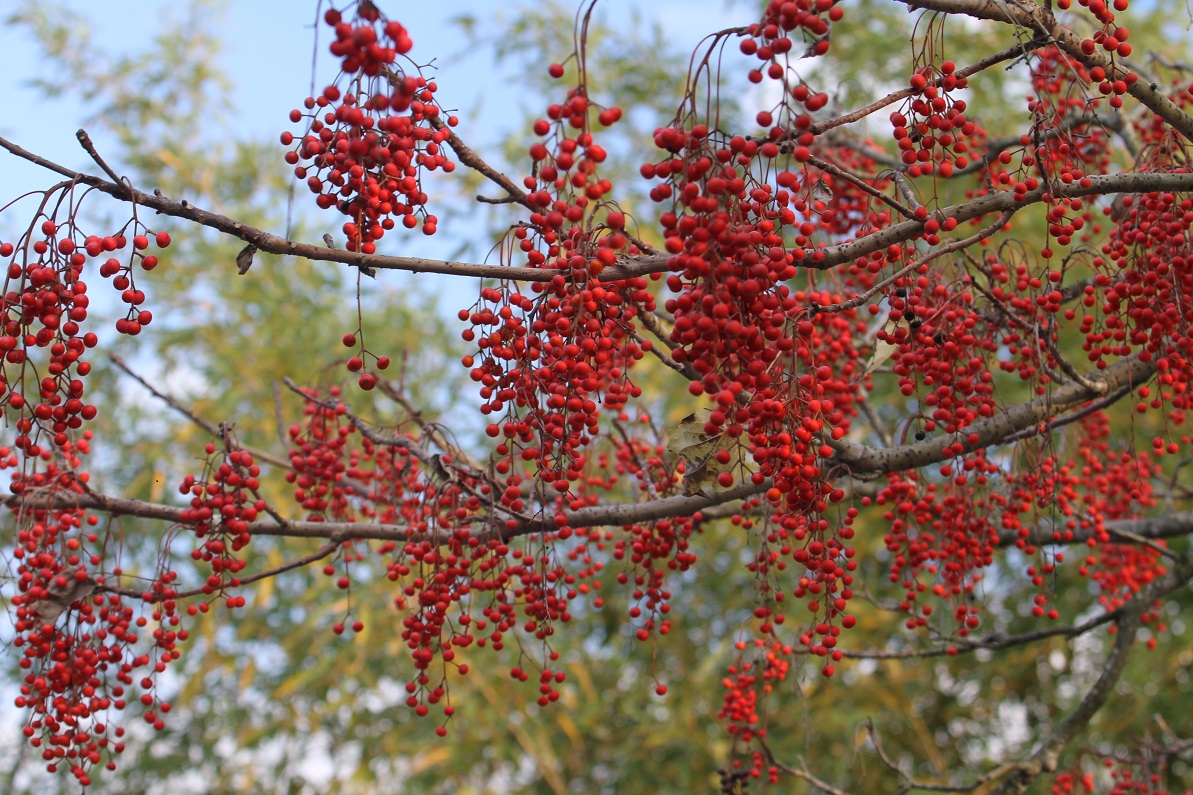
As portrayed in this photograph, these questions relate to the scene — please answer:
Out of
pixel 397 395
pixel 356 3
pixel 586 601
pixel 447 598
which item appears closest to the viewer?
pixel 356 3

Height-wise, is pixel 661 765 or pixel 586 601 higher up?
pixel 586 601

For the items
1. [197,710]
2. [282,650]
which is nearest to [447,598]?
[282,650]

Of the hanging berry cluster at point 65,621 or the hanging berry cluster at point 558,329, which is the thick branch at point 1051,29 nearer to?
the hanging berry cluster at point 558,329

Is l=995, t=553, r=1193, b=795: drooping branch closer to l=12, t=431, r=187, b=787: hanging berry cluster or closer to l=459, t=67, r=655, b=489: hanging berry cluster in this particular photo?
l=459, t=67, r=655, b=489: hanging berry cluster

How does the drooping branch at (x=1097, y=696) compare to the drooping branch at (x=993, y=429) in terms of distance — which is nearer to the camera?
the drooping branch at (x=993, y=429)

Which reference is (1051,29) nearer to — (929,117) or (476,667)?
(929,117)

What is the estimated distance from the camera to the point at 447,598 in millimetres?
1866

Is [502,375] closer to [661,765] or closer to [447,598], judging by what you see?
[447,598]

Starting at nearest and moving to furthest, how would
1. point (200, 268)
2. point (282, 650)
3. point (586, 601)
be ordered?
point (282, 650) → point (586, 601) → point (200, 268)

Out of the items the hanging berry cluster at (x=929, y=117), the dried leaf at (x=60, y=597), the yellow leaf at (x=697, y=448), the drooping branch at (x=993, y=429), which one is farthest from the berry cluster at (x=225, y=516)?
the hanging berry cluster at (x=929, y=117)

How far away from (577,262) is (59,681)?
137 cm

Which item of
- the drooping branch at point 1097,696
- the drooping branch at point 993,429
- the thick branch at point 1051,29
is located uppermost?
the thick branch at point 1051,29

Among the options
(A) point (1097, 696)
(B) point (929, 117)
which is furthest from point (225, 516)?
(A) point (1097, 696)

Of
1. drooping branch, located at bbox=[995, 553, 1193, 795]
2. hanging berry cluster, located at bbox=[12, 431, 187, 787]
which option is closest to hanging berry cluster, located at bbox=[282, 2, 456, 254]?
hanging berry cluster, located at bbox=[12, 431, 187, 787]
